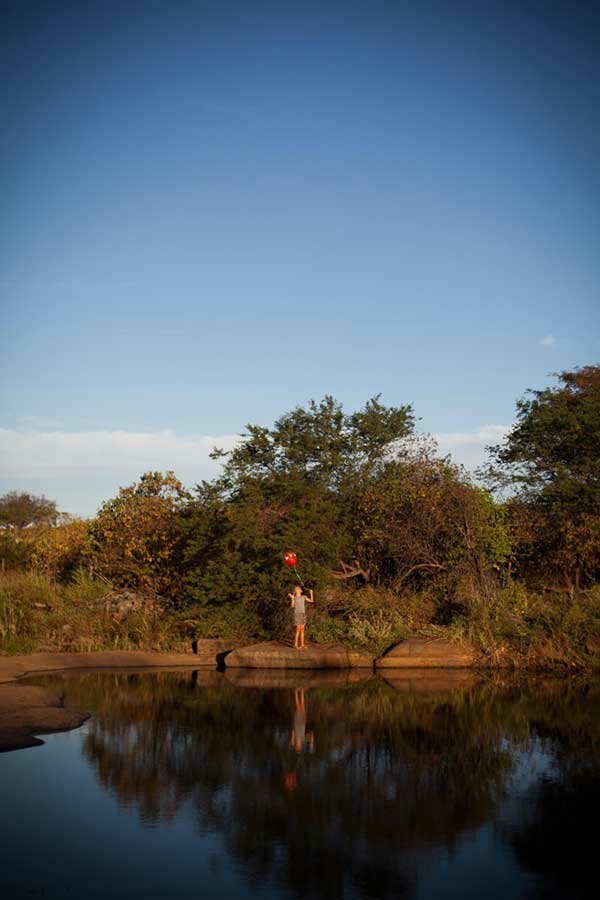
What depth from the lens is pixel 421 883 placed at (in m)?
7.37

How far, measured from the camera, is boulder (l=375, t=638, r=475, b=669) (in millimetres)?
20094

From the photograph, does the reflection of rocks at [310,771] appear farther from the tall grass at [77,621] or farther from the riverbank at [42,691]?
the tall grass at [77,621]

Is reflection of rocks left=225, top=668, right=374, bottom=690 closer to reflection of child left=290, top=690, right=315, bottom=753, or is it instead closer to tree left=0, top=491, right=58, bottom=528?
reflection of child left=290, top=690, right=315, bottom=753

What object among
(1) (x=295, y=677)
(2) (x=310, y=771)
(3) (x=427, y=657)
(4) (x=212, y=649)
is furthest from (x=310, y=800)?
(4) (x=212, y=649)

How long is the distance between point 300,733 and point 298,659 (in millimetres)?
7537

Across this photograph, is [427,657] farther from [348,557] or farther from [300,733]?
[300,733]

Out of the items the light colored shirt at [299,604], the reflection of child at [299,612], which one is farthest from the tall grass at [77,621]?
the light colored shirt at [299,604]

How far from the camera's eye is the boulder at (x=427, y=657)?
20.1 m

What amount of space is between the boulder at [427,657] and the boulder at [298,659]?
1.96 feet

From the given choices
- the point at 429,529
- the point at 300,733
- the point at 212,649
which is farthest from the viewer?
the point at 429,529

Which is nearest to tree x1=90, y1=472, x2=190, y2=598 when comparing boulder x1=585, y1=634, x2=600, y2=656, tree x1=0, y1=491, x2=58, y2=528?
boulder x1=585, y1=634, x2=600, y2=656

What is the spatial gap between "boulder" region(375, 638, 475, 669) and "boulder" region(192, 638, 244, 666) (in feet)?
12.8

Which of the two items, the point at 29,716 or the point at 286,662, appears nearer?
the point at 29,716

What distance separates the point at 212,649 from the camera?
22.1 meters
